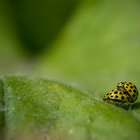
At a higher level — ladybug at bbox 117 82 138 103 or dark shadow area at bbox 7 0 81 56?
dark shadow area at bbox 7 0 81 56

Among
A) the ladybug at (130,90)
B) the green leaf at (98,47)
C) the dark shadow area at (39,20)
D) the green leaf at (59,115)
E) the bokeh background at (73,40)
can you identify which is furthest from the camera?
the dark shadow area at (39,20)

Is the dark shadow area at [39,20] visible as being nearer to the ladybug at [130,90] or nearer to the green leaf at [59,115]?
the ladybug at [130,90]

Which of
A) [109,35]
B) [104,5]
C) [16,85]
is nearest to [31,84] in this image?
[16,85]

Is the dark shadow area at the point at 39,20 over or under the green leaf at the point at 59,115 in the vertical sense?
over

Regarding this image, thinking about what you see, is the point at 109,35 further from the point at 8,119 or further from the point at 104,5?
the point at 8,119

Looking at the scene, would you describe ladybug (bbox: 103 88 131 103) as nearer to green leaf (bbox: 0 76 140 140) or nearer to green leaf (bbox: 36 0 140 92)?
green leaf (bbox: 0 76 140 140)

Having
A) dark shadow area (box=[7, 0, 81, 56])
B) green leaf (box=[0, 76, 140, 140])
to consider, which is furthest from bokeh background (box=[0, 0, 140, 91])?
green leaf (box=[0, 76, 140, 140])

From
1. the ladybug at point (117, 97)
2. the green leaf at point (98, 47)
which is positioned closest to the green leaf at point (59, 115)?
the ladybug at point (117, 97)

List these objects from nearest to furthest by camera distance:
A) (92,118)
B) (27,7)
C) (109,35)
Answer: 1. (92,118)
2. (109,35)
3. (27,7)
